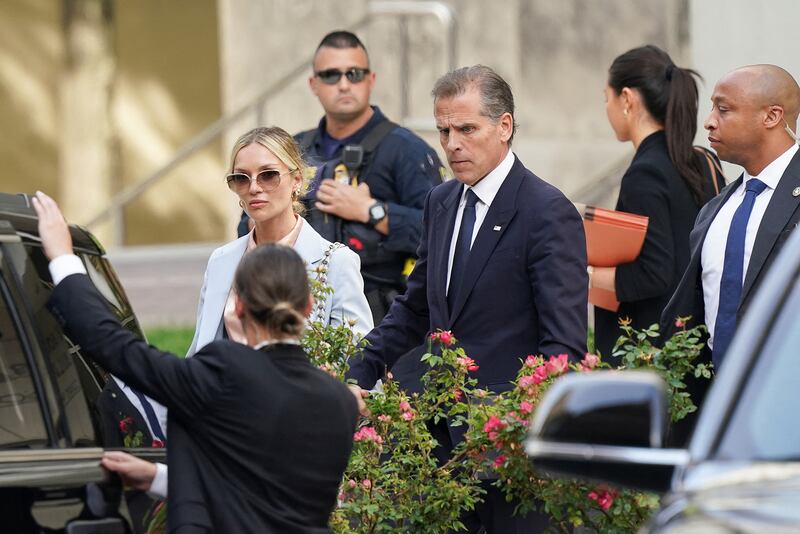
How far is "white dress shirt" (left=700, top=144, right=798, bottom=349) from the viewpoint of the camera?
567cm

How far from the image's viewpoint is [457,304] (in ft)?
18.3

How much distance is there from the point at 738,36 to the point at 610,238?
3.74m

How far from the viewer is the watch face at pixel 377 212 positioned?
7.21 meters

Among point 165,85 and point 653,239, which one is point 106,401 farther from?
point 165,85

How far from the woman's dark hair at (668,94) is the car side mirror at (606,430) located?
3.61 meters

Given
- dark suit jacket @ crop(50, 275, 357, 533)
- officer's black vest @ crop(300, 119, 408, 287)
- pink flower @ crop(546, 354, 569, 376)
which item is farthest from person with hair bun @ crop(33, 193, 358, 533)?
officer's black vest @ crop(300, 119, 408, 287)

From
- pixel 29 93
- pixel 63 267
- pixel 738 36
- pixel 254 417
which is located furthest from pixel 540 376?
pixel 29 93

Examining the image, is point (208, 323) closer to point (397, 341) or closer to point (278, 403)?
point (397, 341)

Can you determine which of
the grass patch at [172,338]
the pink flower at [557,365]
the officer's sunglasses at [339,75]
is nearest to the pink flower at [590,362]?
the pink flower at [557,365]

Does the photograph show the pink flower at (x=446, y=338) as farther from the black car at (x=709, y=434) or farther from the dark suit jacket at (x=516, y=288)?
the black car at (x=709, y=434)

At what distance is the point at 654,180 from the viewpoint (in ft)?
22.1

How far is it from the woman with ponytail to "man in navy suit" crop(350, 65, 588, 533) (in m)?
1.12

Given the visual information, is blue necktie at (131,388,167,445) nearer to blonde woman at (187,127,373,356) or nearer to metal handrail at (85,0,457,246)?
blonde woman at (187,127,373,356)

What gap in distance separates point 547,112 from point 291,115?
2.09 meters
